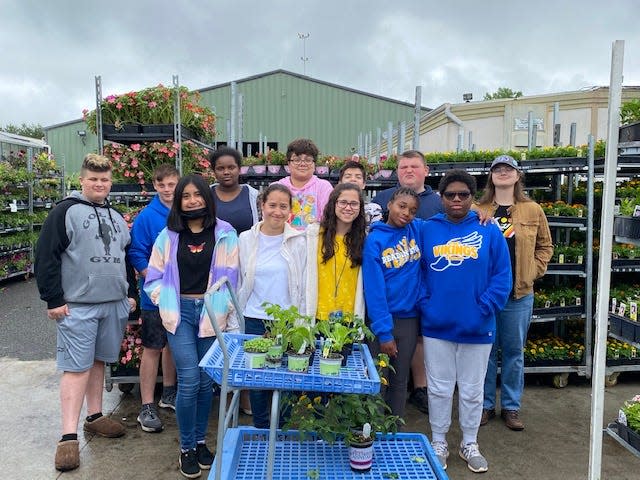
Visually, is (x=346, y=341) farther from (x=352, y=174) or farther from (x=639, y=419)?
(x=639, y=419)

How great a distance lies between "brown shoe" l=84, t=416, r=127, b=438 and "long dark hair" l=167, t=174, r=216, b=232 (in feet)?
5.20

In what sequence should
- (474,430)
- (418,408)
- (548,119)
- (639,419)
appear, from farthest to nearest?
(548,119) → (418,408) → (474,430) → (639,419)

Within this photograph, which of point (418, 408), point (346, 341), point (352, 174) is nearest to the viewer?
point (346, 341)

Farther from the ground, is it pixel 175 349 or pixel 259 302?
pixel 259 302

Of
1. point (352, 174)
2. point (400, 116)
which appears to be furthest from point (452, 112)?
point (352, 174)

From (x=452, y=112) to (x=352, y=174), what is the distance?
1176 centimetres

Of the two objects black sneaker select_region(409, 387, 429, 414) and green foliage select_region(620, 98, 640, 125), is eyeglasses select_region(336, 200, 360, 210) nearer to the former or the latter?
black sneaker select_region(409, 387, 429, 414)

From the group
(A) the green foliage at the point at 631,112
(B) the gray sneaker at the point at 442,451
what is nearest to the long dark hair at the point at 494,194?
(A) the green foliage at the point at 631,112

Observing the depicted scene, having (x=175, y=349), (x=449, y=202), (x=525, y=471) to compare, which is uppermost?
(x=449, y=202)

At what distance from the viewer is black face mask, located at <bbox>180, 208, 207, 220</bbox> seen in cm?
307

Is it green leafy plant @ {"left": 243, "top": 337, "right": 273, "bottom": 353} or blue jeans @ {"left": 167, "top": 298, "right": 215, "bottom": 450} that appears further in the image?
blue jeans @ {"left": 167, "top": 298, "right": 215, "bottom": 450}

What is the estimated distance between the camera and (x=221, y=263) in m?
3.12

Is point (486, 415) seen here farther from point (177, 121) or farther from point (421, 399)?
point (177, 121)

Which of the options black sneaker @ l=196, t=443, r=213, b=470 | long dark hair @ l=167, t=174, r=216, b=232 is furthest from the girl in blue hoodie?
black sneaker @ l=196, t=443, r=213, b=470
